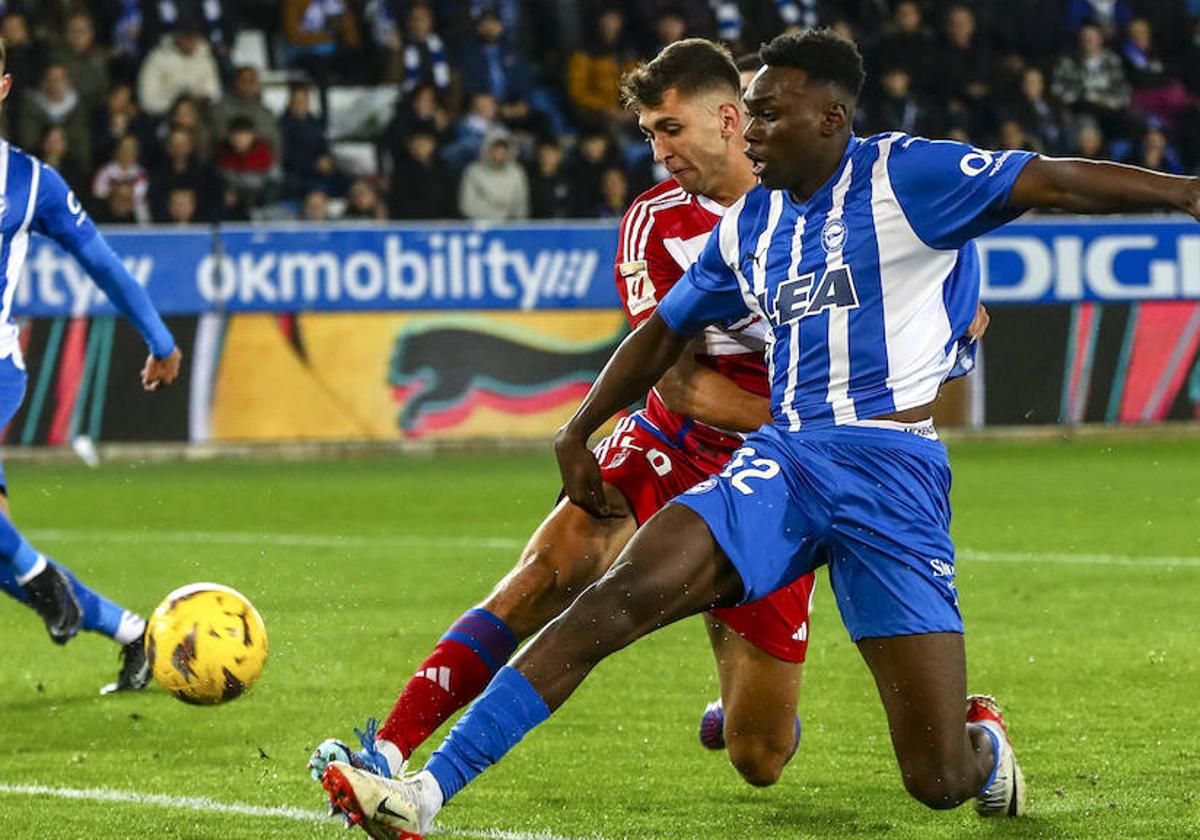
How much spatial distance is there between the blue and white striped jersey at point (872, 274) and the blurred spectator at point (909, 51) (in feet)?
48.4

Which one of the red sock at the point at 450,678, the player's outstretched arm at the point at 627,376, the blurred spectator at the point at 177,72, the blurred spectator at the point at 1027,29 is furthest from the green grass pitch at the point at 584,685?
the blurred spectator at the point at 1027,29

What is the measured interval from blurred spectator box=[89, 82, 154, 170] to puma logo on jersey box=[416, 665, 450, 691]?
1288 centimetres

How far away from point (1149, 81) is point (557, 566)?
1620cm

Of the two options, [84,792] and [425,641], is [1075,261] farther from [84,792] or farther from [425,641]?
[84,792]

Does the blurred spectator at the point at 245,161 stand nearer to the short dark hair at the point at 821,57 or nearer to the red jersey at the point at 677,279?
the red jersey at the point at 677,279

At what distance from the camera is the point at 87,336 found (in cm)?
1529

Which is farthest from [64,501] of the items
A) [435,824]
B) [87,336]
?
Result: [435,824]

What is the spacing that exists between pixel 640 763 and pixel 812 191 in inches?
79.6

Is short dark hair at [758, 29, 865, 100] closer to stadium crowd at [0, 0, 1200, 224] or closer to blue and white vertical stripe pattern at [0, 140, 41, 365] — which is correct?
blue and white vertical stripe pattern at [0, 140, 41, 365]

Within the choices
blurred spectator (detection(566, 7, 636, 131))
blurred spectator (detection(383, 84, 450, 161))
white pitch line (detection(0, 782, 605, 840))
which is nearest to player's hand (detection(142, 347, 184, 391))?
white pitch line (detection(0, 782, 605, 840))

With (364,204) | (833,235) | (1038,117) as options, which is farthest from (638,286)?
(1038,117)

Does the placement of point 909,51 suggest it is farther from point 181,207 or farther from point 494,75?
point 181,207

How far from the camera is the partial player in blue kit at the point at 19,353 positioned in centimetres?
732

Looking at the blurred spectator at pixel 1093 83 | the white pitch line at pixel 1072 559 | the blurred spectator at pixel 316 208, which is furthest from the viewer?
the blurred spectator at pixel 1093 83
